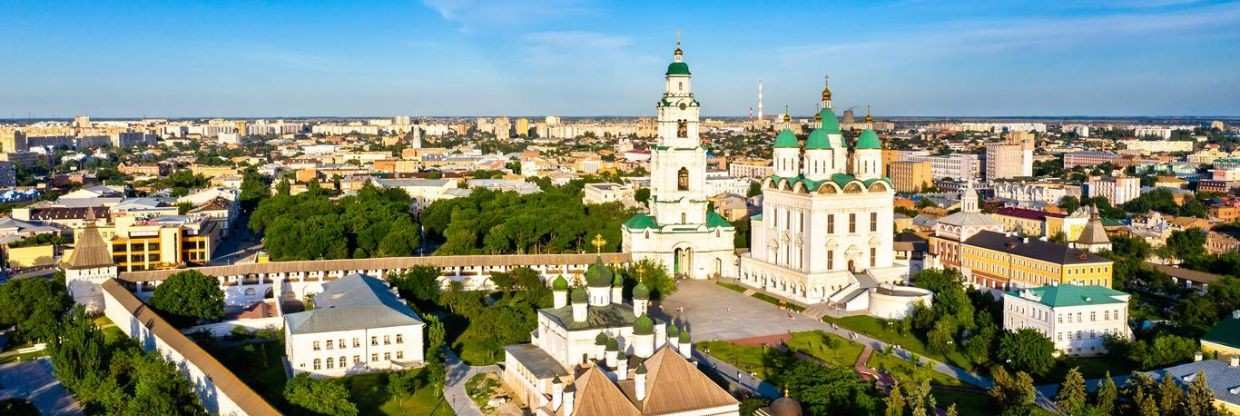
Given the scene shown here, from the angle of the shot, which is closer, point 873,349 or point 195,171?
point 873,349

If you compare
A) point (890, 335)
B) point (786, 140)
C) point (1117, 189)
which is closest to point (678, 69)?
point (786, 140)

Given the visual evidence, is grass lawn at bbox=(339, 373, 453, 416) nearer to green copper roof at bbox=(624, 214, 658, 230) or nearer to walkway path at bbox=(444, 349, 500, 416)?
walkway path at bbox=(444, 349, 500, 416)

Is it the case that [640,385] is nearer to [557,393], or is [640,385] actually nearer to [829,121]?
[557,393]

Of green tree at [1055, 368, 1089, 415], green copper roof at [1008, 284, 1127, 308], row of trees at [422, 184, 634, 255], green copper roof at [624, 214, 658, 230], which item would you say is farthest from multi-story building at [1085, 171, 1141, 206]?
green tree at [1055, 368, 1089, 415]

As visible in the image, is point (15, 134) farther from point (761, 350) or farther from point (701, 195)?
point (761, 350)

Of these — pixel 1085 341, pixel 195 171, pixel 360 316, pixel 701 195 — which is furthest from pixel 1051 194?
pixel 195 171
